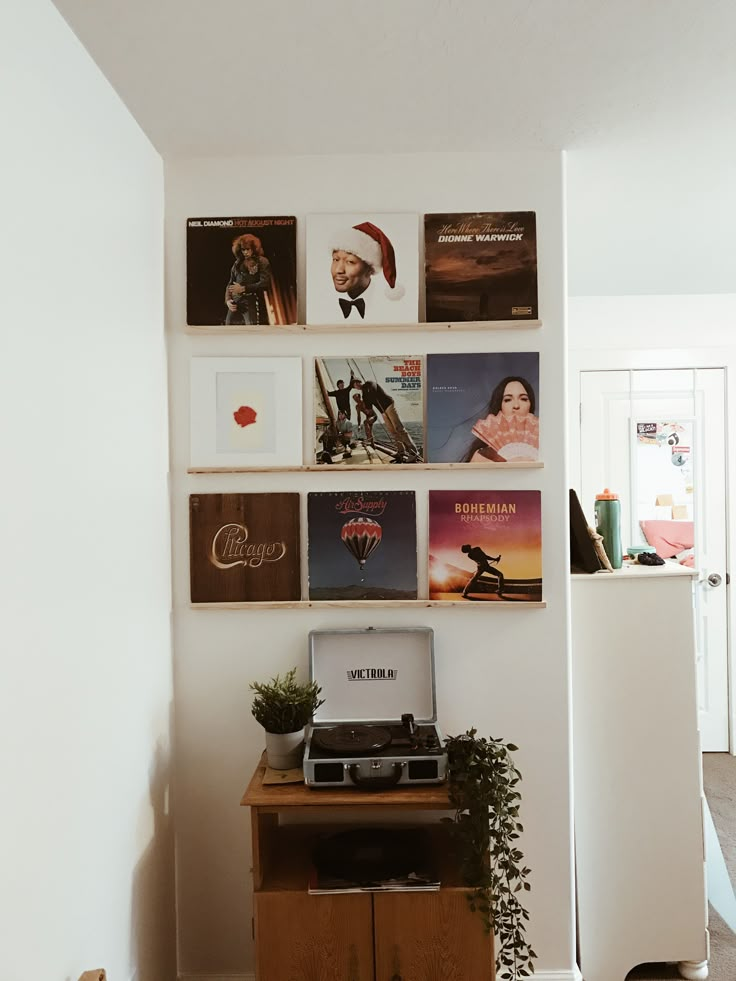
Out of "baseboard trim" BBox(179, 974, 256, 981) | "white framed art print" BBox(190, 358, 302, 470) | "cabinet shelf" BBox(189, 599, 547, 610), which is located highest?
"white framed art print" BBox(190, 358, 302, 470)

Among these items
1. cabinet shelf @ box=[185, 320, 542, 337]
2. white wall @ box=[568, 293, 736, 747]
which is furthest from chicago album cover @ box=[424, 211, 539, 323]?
white wall @ box=[568, 293, 736, 747]

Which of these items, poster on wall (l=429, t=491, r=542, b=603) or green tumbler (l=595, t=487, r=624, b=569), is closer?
poster on wall (l=429, t=491, r=542, b=603)

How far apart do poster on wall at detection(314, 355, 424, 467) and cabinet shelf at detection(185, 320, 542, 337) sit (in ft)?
0.27

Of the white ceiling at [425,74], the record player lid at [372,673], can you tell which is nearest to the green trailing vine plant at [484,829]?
the record player lid at [372,673]

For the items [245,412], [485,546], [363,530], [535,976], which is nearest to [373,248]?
Result: [245,412]

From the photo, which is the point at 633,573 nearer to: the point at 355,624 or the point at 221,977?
the point at 355,624

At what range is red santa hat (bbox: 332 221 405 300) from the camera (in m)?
2.35

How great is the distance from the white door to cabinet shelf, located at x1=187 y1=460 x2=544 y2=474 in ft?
7.94

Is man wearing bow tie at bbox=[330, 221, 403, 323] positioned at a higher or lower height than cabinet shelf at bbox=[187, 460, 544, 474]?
higher

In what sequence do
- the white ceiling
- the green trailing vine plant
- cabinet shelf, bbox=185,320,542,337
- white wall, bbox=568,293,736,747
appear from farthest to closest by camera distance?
white wall, bbox=568,293,736,747 → cabinet shelf, bbox=185,320,542,337 → the green trailing vine plant → the white ceiling

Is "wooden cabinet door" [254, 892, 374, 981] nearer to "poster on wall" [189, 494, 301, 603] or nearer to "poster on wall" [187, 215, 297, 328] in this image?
"poster on wall" [189, 494, 301, 603]

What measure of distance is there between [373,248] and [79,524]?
46.1 inches

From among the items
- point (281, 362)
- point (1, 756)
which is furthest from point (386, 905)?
point (281, 362)

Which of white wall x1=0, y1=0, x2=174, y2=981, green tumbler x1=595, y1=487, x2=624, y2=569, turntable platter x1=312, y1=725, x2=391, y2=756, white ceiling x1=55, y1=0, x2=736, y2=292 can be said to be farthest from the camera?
green tumbler x1=595, y1=487, x2=624, y2=569
